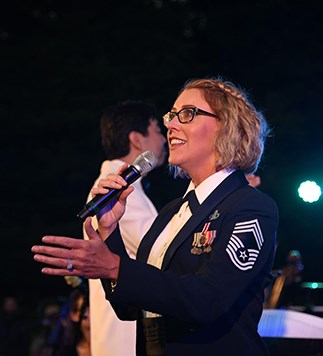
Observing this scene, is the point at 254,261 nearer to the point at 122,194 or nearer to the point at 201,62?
the point at 122,194

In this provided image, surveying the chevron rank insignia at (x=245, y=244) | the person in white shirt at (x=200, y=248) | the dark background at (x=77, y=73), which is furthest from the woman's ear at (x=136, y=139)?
the dark background at (x=77, y=73)

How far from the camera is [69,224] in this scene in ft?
64.7

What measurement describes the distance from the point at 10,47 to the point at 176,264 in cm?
1886

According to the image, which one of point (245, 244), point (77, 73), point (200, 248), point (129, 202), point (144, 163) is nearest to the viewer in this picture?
point (245, 244)

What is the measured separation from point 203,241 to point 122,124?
214 centimetres

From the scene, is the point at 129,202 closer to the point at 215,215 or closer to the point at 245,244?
the point at 215,215

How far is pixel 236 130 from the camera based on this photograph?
3271 millimetres

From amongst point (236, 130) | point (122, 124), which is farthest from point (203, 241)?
point (122, 124)

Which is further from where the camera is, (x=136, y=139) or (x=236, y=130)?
(x=136, y=139)

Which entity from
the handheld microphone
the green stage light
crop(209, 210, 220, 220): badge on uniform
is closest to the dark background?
the green stage light

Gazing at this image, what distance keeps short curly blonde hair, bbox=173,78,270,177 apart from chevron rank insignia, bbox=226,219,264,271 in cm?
43

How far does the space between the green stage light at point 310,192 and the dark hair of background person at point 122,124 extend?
106 centimetres

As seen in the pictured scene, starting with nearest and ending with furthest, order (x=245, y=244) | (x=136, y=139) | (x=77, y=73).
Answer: (x=245, y=244), (x=136, y=139), (x=77, y=73)

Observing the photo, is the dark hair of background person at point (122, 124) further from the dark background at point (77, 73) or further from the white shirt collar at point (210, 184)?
the dark background at point (77, 73)
